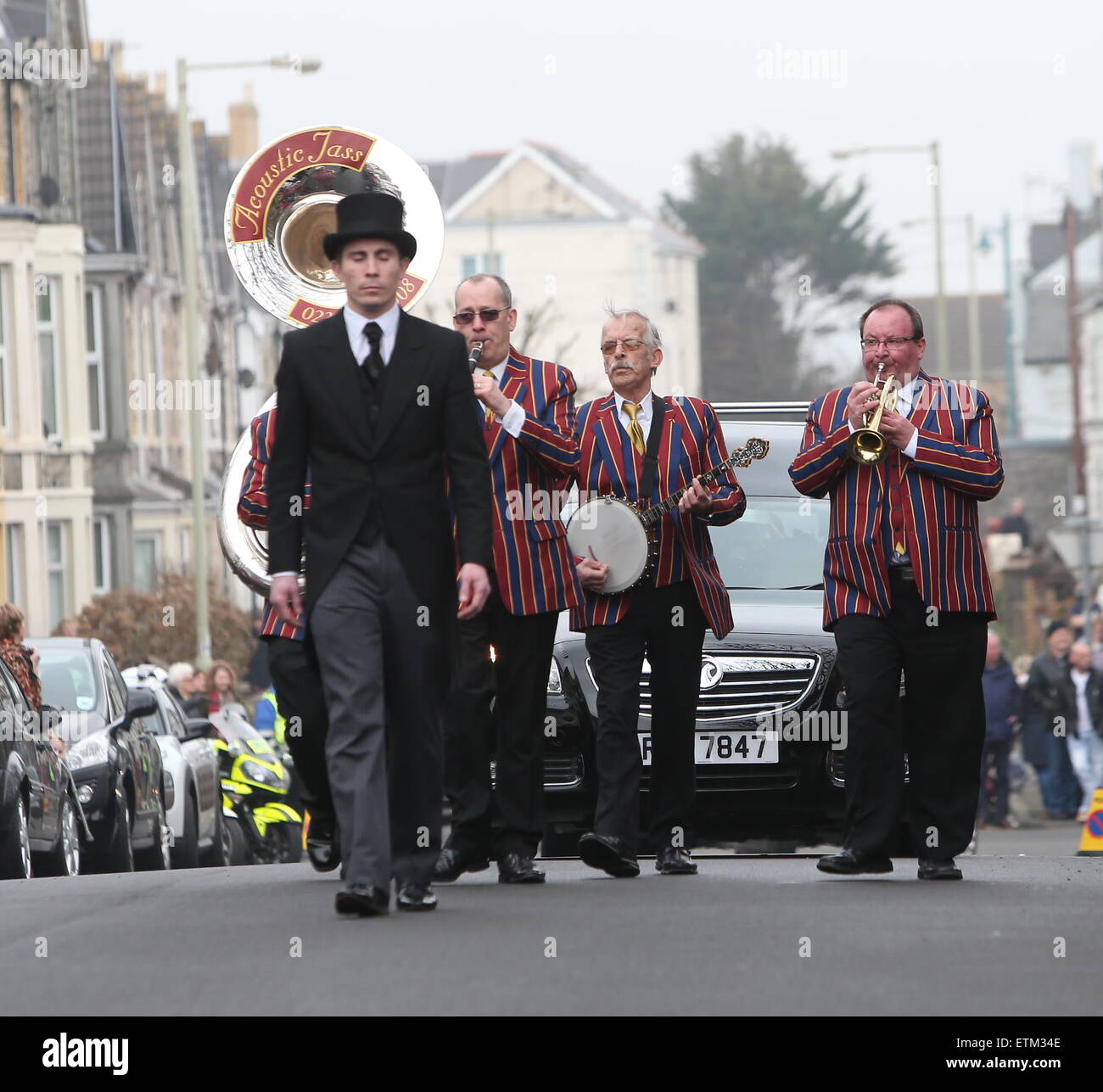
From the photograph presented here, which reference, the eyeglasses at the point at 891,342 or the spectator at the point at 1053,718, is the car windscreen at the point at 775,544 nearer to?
the eyeglasses at the point at 891,342

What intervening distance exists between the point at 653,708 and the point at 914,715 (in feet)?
3.32

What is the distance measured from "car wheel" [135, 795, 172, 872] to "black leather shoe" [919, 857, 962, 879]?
27.8ft

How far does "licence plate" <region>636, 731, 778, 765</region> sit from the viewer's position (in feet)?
37.1

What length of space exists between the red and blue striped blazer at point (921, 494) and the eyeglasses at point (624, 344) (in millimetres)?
760

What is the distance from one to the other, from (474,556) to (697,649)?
1.90 m

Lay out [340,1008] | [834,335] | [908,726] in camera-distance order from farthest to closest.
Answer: [834,335] < [908,726] < [340,1008]

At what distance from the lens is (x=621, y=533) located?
975 cm

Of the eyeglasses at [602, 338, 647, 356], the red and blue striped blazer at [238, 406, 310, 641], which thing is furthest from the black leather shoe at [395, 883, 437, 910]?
the eyeglasses at [602, 338, 647, 356]

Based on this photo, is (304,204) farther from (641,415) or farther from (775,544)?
(775,544)

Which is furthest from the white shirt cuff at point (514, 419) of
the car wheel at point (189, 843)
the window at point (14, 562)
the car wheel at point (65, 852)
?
the window at point (14, 562)

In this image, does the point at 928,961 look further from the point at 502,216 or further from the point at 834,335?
the point at 834,335

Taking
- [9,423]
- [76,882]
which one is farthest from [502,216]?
[76,882]

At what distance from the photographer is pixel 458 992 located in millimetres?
6840

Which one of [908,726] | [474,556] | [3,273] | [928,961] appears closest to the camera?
[928,961]
